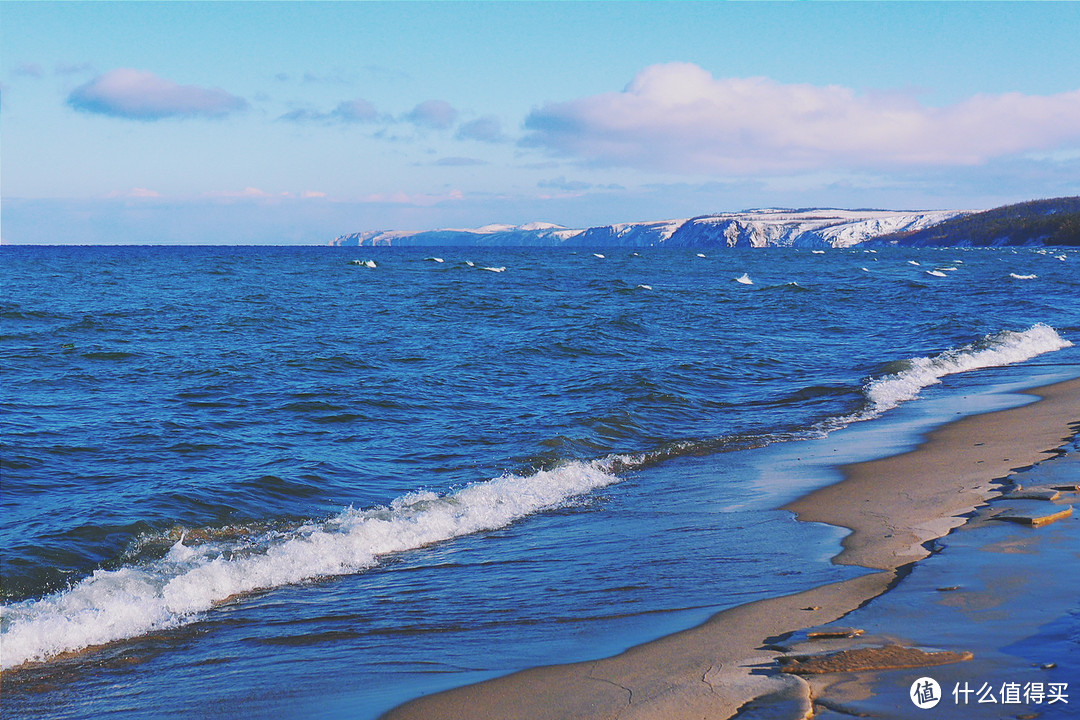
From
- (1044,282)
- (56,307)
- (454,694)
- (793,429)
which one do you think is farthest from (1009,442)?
(1044,282)

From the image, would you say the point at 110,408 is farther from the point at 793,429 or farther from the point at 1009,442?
the point at 1009,442

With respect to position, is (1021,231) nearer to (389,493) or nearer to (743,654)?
(389,493)

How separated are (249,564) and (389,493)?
2.73m

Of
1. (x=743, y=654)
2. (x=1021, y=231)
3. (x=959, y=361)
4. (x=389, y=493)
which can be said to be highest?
(x=1021, y=231)

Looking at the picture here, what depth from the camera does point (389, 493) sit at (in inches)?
391

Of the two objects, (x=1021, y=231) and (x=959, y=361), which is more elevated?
(x=1021, y=231)

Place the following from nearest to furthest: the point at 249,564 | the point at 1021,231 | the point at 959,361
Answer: the point at 249,564, the point at 959,361, the point at 1021,231

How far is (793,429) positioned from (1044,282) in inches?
1757

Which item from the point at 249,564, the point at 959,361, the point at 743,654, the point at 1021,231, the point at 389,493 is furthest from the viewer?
the point at 1021,231

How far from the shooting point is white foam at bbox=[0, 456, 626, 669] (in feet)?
19.4

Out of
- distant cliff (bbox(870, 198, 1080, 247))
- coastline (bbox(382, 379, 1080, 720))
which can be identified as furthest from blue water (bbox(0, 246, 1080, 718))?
distant cliff (bbox(870, 198, 1080, 247))

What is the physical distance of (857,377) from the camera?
18.6m

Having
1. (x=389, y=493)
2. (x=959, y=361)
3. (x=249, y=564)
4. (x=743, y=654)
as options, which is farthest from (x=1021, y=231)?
(x=743, y=654)

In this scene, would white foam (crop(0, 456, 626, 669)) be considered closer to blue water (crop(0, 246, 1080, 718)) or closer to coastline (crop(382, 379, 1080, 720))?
blue water (crop(0, 246, 1080, 718))
